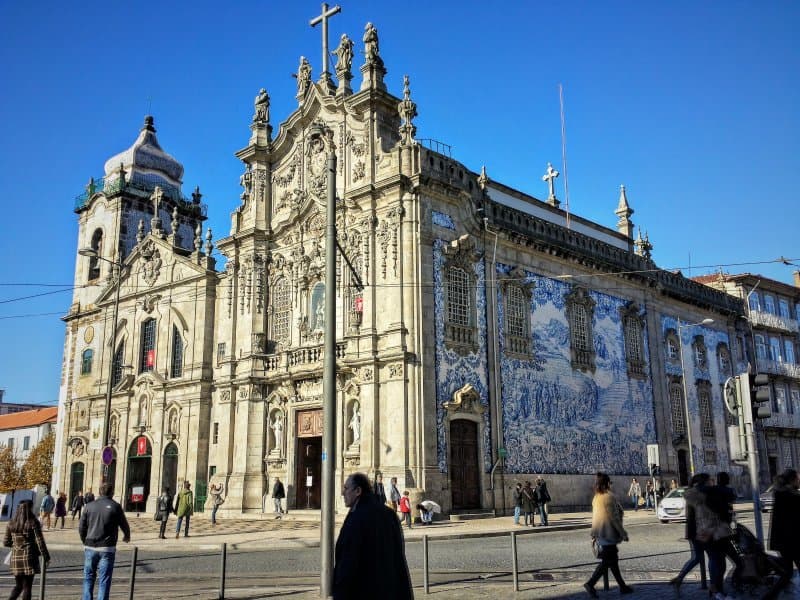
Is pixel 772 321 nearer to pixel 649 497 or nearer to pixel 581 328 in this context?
pixel 649 497

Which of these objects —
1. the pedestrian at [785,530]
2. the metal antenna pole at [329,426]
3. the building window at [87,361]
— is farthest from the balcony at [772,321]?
the metal antenna pole at [329,426]

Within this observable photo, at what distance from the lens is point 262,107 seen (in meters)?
37.5

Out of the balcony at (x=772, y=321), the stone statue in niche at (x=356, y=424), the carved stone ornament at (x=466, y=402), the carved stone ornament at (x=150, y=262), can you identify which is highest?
the carved stone ornament at (x=150, y=262)

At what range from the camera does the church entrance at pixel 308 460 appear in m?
31.1

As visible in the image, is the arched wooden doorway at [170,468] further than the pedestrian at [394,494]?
Yes

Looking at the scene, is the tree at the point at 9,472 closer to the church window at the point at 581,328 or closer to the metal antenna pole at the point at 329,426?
the church window at the point at 581,328

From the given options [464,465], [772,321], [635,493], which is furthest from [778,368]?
[464,465]

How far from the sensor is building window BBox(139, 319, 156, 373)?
133ft

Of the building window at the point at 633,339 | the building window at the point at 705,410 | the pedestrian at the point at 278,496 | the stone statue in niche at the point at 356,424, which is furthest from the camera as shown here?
the building window at the point at 705,410

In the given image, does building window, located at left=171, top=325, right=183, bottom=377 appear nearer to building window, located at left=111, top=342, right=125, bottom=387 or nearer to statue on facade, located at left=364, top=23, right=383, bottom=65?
building window, located at left=111, top=342, right=125, bottom=387

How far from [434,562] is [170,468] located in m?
24.9

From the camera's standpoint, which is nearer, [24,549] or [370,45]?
[24,549]

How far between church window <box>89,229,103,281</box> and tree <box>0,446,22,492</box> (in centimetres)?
3242

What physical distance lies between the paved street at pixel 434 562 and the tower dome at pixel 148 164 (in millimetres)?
28677
